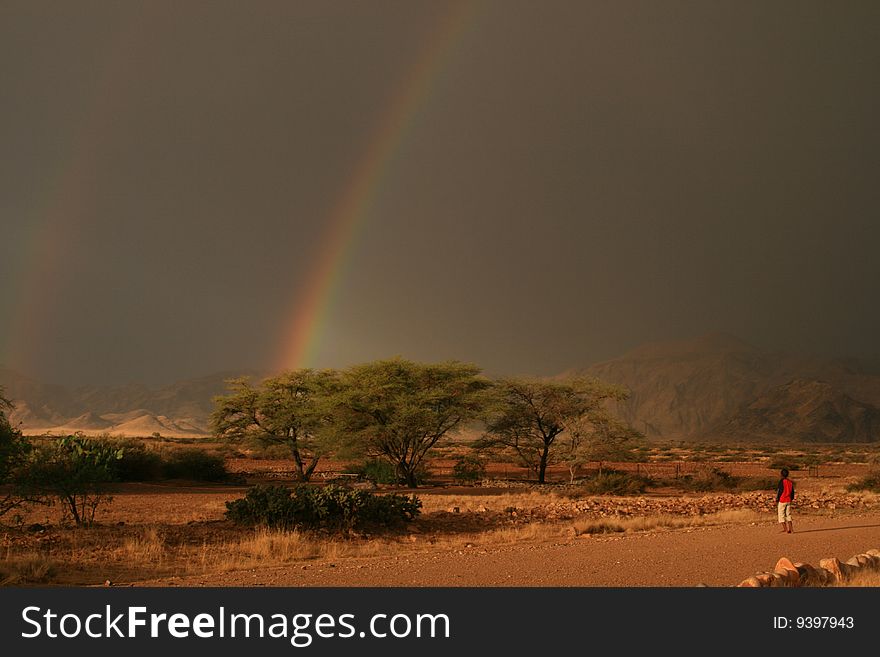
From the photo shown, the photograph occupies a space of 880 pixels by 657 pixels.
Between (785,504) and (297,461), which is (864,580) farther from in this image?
(297,461)

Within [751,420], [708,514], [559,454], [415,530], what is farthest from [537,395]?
[751,420]

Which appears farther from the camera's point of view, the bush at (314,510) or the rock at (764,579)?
the bush at (314,510)

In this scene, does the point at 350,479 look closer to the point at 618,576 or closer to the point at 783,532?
the point at 783,532

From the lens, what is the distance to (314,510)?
1964cm

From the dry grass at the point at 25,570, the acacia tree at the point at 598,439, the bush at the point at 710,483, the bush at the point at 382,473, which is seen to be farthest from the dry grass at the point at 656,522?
the bush at the point at 382,473

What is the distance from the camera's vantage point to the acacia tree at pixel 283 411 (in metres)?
47.1

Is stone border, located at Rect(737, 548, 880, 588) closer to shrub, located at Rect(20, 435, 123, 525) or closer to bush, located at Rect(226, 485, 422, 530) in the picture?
bush, located at Rect(226, 485, 422, 530)

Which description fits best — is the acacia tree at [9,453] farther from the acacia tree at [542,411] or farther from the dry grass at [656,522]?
the acacia tree at [542,411]

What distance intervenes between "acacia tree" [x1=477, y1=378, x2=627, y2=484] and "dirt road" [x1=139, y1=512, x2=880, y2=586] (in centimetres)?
2762

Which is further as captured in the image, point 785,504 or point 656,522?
point 656,522

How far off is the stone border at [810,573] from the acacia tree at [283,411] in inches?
1425

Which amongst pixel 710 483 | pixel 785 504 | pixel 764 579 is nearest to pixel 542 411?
pixel 710 483

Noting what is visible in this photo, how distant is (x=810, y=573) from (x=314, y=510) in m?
12.2
